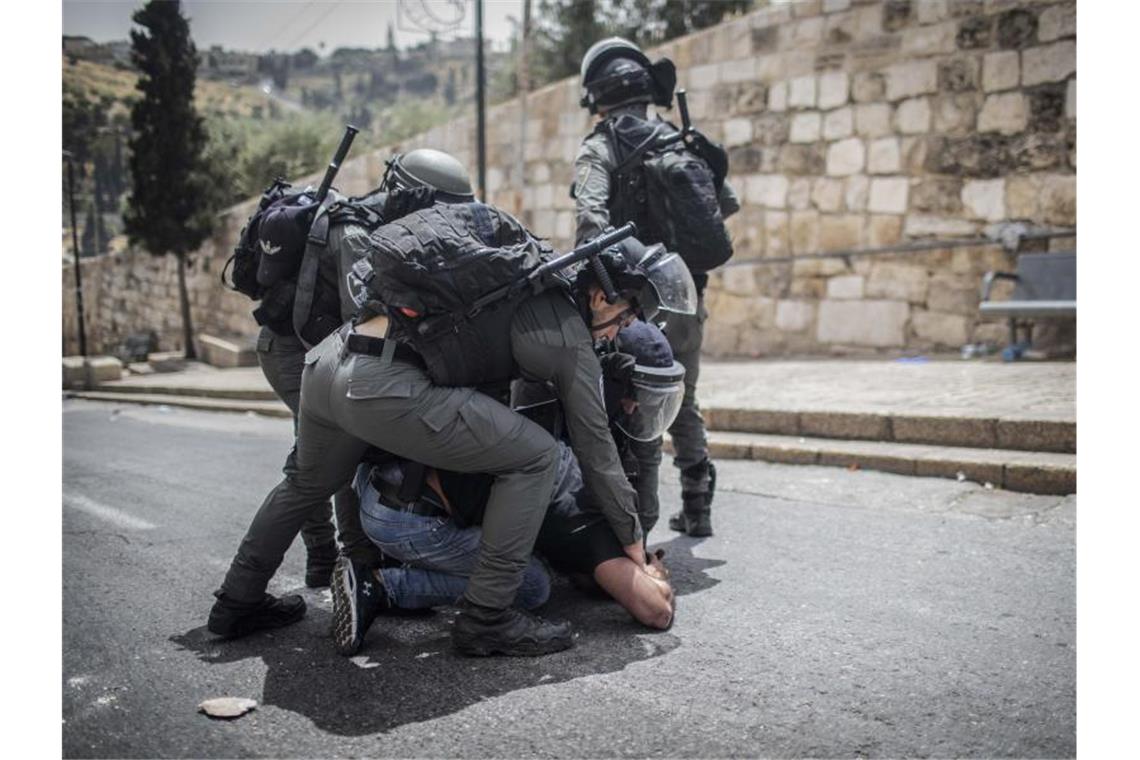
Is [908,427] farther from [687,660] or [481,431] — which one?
[481,431]

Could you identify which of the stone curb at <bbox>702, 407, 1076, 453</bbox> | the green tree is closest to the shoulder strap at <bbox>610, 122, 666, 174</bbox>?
the green tree

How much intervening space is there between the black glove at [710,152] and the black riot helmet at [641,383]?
113cm

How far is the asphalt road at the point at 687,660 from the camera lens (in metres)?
2.56

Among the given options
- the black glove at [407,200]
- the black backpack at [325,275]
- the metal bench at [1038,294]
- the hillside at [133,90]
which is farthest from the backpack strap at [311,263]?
the metal bench at [1038,294]

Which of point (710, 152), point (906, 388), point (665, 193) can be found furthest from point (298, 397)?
point (906, 388)

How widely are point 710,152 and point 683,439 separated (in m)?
1.18

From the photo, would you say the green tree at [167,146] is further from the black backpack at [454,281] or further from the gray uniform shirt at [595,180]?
the black backpack at [454,281]

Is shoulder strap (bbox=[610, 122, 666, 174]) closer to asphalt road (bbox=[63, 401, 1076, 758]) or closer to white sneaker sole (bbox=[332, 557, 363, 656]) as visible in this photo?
asphalt road (bbox=[63, 401, 1076, 758])

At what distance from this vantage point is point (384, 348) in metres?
2.99

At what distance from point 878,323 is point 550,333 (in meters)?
6.81

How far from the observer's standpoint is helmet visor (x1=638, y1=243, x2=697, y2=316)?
3293mm

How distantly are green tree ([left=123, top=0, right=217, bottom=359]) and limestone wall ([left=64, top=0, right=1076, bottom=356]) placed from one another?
0.29 meters

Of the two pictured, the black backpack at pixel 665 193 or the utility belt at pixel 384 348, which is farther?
the black backpack at pixel 665 193
